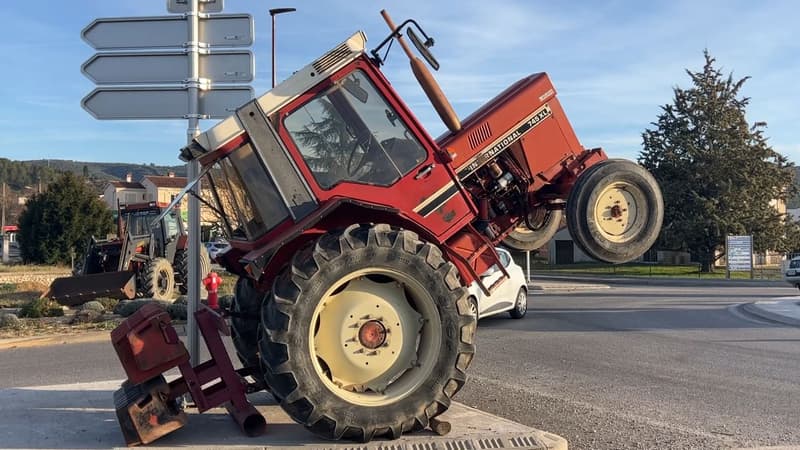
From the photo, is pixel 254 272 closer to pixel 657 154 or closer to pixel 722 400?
pixel 722 400

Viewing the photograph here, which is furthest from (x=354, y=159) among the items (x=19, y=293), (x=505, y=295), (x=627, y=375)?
(x=19, y=293)

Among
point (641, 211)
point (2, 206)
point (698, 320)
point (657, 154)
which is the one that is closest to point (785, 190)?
point (657, 154)

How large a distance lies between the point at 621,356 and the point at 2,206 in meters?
73.4

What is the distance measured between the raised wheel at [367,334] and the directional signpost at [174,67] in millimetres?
1791

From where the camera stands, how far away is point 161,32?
598 cm

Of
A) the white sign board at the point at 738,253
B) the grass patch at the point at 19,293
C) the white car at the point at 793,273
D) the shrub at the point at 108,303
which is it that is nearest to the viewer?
the shrub at the point at 108,303

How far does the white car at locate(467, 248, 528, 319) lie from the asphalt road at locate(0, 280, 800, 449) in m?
0.29

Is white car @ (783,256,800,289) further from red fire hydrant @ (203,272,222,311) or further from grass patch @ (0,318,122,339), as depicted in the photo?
red fire hydrant @ (203,272,222,311)

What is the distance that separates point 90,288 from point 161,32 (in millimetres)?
12312

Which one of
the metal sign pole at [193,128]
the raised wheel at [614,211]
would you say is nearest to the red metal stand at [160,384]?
the metal sign pole at [193,128]

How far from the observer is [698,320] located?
14.1 metres

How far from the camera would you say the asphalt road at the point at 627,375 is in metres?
5.85

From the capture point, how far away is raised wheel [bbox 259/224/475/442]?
173 inches

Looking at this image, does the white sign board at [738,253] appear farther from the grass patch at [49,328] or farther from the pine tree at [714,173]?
the grass patch at [49,328]
